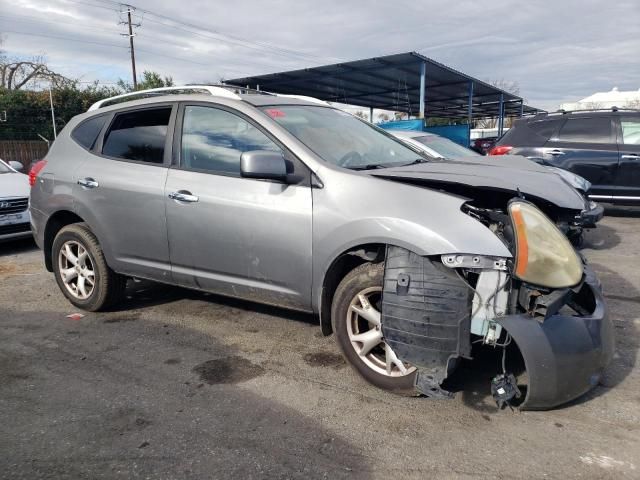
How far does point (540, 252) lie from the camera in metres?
2.50

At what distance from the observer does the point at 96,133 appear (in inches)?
173

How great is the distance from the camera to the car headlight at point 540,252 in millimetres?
2471

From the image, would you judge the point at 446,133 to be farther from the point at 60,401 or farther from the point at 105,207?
the point at 60,401

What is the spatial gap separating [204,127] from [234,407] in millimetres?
2045

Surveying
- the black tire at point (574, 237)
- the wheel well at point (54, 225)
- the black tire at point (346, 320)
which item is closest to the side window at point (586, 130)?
the black tire at point (574, 237)

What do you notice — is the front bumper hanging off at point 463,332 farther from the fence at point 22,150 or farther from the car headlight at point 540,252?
the fence at point 22,150

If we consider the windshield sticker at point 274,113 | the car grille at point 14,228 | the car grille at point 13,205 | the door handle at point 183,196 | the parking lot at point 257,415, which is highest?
the windshield sticker at point 274,113

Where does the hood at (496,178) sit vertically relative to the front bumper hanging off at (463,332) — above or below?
above

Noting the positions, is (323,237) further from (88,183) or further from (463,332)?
(88,183)

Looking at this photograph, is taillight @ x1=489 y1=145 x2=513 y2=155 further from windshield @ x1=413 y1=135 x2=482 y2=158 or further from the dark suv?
windshield @ x1=413 y1=135 x2=482 y2=158

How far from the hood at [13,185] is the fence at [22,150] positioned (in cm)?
1393

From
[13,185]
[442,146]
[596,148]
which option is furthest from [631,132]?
[13,185]

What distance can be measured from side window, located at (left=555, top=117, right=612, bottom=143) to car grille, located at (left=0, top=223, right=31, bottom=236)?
8409 millimetres

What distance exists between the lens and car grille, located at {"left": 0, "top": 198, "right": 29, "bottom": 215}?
22.2ft
